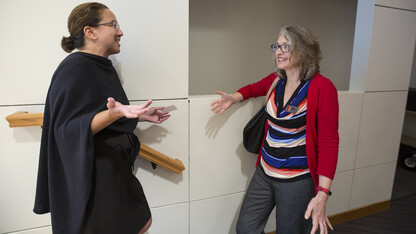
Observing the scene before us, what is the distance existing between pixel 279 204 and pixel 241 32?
94.7 inches

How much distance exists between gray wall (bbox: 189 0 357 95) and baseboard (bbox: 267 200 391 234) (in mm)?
1853

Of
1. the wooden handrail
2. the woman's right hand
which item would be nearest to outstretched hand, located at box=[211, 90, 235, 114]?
the woman's right hand

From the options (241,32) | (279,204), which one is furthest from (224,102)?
(241,32)

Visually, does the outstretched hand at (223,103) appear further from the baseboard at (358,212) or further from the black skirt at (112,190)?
the baseboard at (358,212)

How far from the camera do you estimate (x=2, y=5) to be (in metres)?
1.32

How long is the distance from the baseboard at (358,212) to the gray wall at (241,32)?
185cm

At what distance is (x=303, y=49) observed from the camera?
144 cm

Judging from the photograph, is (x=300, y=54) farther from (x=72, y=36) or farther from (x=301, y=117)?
(x=72, y=36)

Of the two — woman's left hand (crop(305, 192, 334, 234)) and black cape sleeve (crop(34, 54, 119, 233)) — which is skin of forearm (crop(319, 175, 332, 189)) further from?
black cape sleeve (crop(34, 54, 119, 233))

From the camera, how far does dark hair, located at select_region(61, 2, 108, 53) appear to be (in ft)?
3.73

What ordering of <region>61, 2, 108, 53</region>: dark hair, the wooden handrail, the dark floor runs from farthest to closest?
1. the dark floor
2. the wooden handrail
3. <region>61, 2, 108, 53</region>: dark hair

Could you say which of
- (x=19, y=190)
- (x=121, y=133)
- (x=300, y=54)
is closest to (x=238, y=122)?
(x=300, y=54)

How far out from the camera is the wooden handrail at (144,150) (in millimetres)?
1328

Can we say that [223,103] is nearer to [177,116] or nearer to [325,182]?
[177,116]
